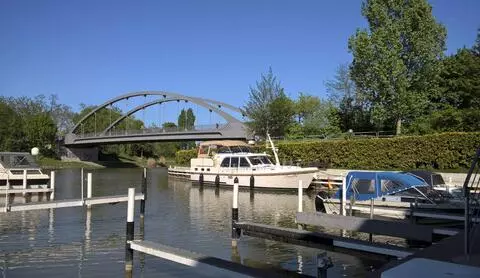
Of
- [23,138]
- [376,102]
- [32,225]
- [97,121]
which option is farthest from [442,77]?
[97,121]

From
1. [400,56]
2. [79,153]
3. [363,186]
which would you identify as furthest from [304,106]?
[79,153]

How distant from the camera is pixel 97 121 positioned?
111 m

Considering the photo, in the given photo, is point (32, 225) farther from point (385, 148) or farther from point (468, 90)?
point (468, 90)

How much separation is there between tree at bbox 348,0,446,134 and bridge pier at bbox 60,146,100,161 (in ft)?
223

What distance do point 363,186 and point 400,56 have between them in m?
30.2

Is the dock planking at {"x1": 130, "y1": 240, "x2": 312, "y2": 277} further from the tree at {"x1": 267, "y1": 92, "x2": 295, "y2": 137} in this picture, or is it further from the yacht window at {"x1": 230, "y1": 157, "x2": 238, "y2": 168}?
the tree at {"x1": 267, "y1": 92, "x2": 295, "y2": 137}

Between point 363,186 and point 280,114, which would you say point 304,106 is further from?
point 363,186

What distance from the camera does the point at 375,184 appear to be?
60.4 feet

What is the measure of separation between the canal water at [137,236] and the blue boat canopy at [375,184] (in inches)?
103

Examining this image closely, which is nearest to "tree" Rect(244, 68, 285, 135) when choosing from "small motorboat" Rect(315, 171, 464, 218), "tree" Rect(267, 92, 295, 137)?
"tree" Rect(267, 92, 295, 137)

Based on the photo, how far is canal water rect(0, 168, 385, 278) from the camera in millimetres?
11570

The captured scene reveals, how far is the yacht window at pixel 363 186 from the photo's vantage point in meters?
18.4

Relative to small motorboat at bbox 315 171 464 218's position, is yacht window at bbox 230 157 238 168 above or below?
above

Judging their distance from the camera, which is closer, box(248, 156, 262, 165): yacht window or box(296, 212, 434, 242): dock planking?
box(296, 212, 434, 242): dock planking
